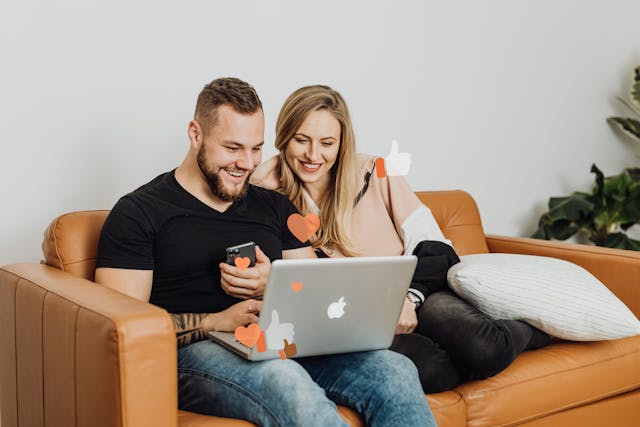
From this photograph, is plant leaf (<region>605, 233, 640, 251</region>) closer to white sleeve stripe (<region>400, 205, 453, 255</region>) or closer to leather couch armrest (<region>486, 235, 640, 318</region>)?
leather couch armrest (<region>486, 235, 640, 318</region>)

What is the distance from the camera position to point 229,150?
6.37 ft

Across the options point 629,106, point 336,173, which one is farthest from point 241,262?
point 629,106

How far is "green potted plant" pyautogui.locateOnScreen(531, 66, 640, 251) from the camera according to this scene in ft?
11.8

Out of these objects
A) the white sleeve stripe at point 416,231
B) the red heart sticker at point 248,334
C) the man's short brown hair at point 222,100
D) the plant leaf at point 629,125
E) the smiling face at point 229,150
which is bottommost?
the red heart sticker at point 248,334

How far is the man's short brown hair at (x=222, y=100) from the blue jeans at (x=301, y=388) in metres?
0.58

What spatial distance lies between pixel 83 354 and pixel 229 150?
666mm

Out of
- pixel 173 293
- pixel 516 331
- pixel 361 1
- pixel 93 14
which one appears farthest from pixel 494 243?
pixel 93 14

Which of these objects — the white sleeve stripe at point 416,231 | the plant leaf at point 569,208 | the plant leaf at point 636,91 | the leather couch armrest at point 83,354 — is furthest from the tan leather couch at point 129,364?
the plant leaf at point 636,91

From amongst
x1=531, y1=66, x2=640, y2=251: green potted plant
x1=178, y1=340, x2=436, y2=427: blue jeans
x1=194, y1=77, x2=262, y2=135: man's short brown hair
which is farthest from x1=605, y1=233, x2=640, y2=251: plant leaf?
x1=194, y1=77, x2=262, y2=135: man's short brown hair

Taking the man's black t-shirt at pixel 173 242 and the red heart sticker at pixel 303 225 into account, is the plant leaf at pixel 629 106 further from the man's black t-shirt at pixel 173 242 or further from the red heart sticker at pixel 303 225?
the man's black t-shirt at pixel 173 242

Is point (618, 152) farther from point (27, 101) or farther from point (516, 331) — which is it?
point (27, 101)

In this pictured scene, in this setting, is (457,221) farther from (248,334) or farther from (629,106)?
(629,106)

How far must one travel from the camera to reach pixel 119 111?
249 centimetres

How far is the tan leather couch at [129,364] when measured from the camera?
4.66 ft
